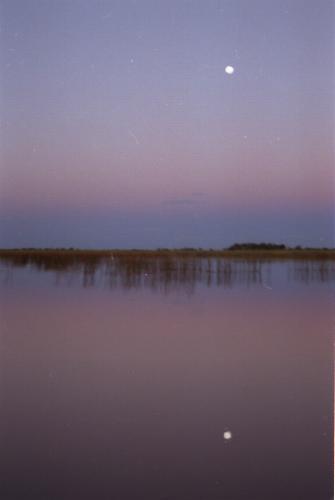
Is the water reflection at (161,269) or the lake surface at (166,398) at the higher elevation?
the water reflection at (161,269)

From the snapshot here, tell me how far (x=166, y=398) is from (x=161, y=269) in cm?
877

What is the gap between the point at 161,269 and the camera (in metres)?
13.5

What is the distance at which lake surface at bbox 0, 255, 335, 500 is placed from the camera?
3521mm

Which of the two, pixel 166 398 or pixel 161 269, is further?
pixel 161 269

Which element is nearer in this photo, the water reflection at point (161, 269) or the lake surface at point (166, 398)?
the lake surface at point (166, 398)

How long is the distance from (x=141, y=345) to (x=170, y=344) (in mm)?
289

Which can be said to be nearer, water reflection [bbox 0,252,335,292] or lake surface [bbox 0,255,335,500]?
lake surface [bbox 0,255,335,500]

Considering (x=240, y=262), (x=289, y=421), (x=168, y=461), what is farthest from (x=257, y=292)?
(x=168, y=461)

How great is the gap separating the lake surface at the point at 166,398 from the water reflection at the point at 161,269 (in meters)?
2.00

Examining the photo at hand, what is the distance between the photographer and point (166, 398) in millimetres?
4727

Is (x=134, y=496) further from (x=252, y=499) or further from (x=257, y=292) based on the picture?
(x=257, y=292)

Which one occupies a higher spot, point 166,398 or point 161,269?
point 161,269

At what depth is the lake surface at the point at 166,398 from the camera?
3521 millimetres

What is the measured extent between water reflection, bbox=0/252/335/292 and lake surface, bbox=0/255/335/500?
6.55 feet
